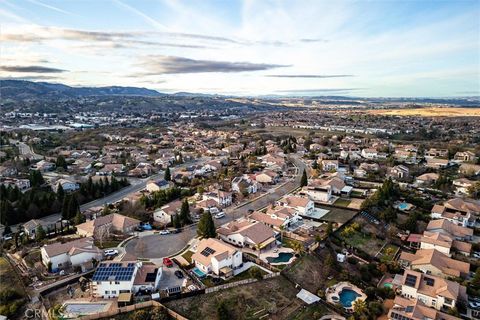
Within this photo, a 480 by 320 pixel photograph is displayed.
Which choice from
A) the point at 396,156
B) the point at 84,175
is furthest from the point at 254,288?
the point at 396,156

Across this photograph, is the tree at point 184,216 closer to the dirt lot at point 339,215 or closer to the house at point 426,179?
the dirt lot at point 339,215

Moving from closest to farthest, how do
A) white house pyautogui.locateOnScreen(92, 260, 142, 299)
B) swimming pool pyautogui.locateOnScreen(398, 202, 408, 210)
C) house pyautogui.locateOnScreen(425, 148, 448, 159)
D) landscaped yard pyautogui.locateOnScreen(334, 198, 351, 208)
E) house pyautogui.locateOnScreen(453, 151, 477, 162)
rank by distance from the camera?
white house pyautogui.locateOnScreen(92, 260, 142, 299), swimming pool pyautogui.locateOnScreen(398, 202, 408, 210), landscaped yard pyautogui.locateOnScreen(334, 198, 351, 208), house pyautogui.locateOnScreen(453, 151, 477, 162), house pyautogui.locateOnScreen(425, 148, 448, 159)

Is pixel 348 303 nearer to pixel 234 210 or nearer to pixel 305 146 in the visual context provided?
pixel 234 210

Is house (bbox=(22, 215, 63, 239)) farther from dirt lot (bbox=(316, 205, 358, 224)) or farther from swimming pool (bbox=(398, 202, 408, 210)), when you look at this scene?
swimming pool (bbox=(398, 202, 408, 210))

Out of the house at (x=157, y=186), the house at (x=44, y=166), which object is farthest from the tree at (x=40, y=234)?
the house at (x=44, y=166)

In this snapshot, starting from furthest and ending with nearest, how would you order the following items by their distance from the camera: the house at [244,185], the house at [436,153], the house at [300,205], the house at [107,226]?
the house at [436,153]
the house at [244,185]
the house at [300,205]
the house at [107,226]

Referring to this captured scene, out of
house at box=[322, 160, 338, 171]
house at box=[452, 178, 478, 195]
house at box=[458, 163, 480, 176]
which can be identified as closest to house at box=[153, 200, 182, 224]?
house at box=[322, 160, 338, 171]
